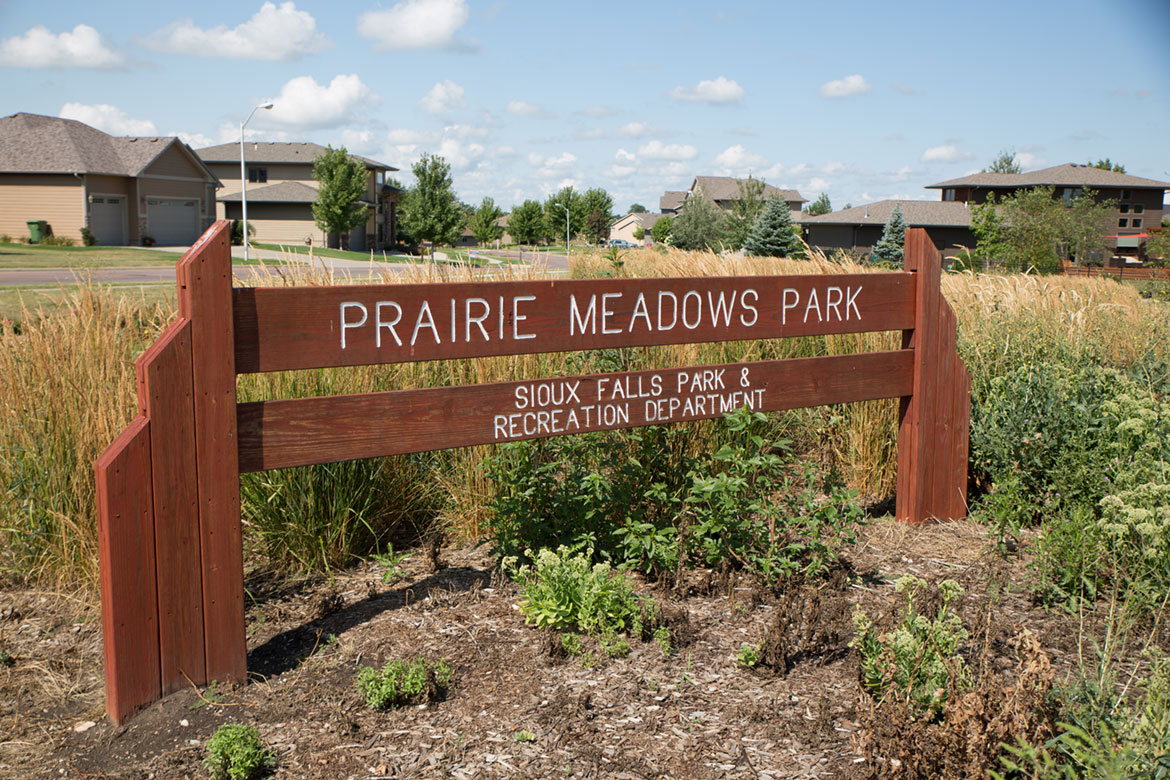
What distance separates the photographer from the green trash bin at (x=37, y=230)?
39.7m

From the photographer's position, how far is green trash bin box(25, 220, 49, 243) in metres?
39.7

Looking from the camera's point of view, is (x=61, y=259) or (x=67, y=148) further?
(x=67, y=148)

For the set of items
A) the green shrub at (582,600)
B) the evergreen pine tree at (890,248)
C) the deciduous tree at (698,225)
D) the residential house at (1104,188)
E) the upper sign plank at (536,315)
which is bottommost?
the green shrub at (582,600)

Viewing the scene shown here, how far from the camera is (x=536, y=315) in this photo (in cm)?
371

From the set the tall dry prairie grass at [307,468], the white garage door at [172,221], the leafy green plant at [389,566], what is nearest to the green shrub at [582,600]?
the leafy green plant at [389,566]

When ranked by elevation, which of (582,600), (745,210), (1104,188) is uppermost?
(1104,188)

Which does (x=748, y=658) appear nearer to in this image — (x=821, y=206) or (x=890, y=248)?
(x=890, y=248)

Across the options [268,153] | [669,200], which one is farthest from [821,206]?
[268,153]

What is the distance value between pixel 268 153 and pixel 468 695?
2560 inches

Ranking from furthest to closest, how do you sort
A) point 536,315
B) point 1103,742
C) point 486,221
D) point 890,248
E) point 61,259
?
point 486,221
point 890,248
point 61,259
point 536,315
point 1103,742

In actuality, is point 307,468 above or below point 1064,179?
below

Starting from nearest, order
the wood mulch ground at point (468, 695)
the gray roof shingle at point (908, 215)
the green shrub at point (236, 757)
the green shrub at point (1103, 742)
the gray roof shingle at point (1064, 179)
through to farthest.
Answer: the green shrub at point (1103, 742) < the green shrub at point (236, 757) < the wood mulch ground at point (468, 695) < the gray roof shingle at point (908, 215) < the gray roof shingle at point (1064, 179)

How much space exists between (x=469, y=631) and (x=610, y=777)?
3.67 feet

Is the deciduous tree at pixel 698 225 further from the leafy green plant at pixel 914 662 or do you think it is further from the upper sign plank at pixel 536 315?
the leafy green plant at pixel 914 662
